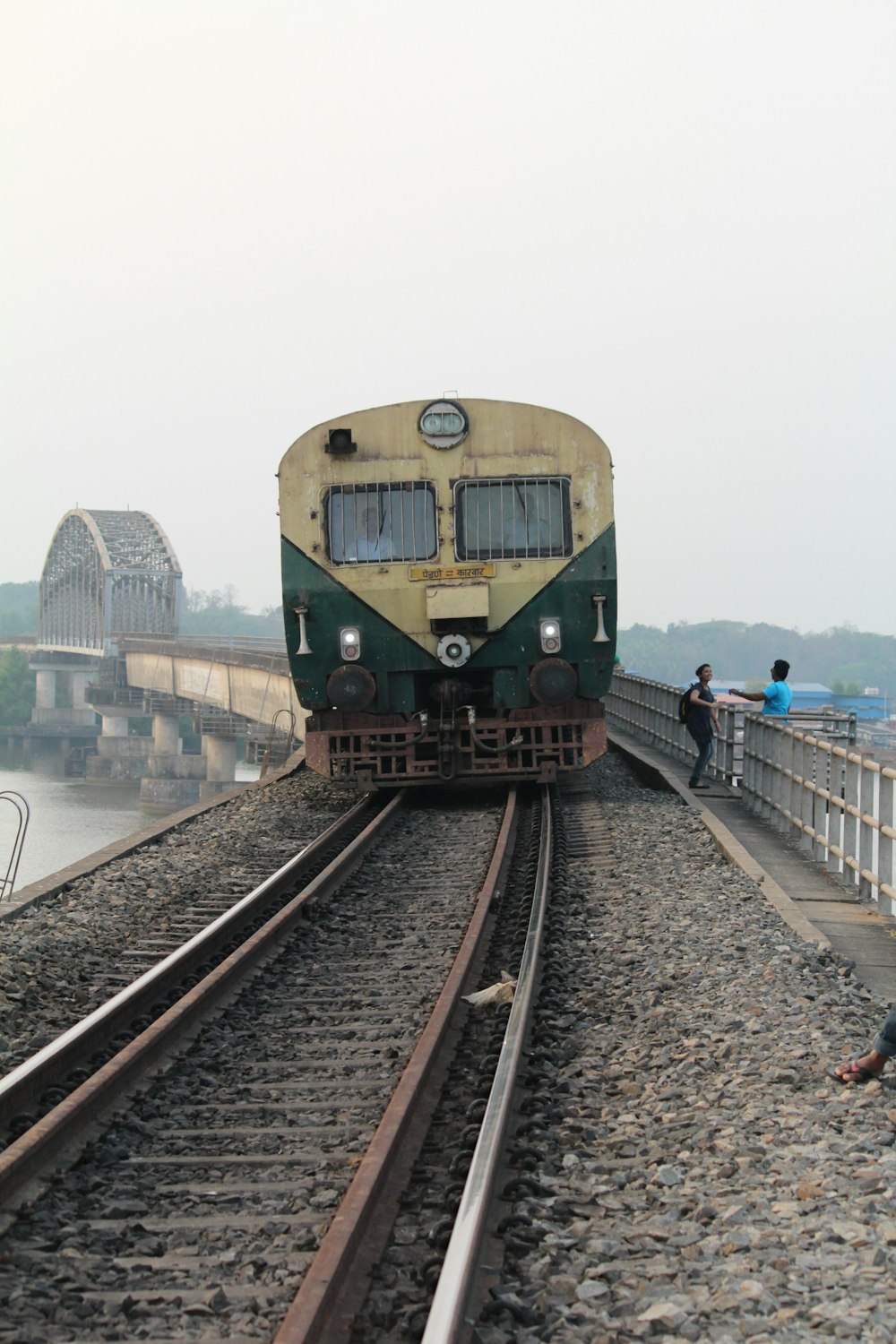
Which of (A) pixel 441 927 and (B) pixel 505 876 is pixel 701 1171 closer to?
(A) pixel 441 927

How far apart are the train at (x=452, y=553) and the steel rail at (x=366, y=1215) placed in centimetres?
756

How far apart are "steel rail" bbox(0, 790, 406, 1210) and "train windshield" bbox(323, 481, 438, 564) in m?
5.14

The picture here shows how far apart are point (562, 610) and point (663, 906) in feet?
16.6

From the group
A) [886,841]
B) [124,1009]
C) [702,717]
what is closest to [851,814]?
[886,841]

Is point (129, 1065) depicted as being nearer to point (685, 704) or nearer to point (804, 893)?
point (804, 893)

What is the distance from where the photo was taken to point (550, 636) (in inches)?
547

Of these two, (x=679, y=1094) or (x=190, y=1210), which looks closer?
(x=190, y=1210)

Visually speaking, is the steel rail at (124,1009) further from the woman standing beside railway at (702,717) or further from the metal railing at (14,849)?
the woman standing beside railway at (702,717)

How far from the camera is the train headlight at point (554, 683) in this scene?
13820mm

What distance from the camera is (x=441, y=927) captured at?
29.4ft

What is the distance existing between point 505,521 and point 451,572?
76 cm

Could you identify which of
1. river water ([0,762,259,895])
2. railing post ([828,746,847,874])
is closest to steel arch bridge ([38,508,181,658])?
river water ([0,762,259,895])

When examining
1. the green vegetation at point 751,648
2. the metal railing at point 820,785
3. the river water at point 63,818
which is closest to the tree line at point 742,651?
the green vegetation at point 751,648

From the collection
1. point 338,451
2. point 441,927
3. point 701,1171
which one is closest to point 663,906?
point 441,927
